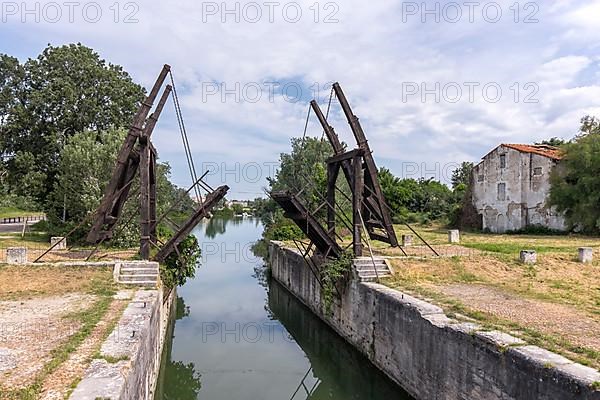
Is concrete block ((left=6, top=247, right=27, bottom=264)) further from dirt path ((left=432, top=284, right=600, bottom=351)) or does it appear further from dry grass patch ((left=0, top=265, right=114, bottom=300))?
dirt path ((left=432, top=284, right=600, bottom=351))

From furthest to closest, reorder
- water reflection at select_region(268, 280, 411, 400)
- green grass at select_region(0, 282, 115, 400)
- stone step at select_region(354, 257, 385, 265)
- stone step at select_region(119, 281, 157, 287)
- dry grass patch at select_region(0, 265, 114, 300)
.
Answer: stone step at select_region(354, 257, 385, 265)
stone step at select_region(119, 281, 157, 287)
dry grass patch at select_region(0, 265, 114, 300)
water reflection at select_region(268, 280, 411, 400)
green grass at select_region(0, 282, 115, 400)

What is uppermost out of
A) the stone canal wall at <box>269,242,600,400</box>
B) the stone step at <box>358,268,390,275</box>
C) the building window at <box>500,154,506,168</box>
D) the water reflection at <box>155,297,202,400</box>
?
the building window at <box>500,154,506,168</box>

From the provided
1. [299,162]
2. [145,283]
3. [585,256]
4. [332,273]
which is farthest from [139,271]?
[299,162]

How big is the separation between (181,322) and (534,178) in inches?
1001

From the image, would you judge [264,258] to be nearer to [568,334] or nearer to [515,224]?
[515,224]

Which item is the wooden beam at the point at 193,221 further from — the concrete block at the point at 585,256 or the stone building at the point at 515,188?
the stone building at the point at 515,188

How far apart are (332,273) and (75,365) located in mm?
9073

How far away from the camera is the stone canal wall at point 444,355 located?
6.36m

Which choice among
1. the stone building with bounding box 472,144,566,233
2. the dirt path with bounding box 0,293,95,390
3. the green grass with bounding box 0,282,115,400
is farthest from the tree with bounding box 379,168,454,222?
the dirt path with bounding box 0,293,95,390

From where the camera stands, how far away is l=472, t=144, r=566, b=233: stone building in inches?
1254

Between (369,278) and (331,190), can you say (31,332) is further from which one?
(331,190)

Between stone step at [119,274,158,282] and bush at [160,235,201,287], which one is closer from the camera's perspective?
stone step at [119,274,158,282]

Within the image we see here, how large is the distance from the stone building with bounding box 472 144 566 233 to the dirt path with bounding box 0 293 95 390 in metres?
29.4

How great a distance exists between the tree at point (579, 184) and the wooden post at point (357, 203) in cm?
1981
